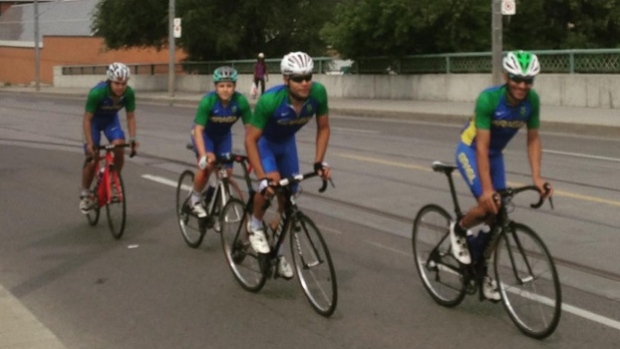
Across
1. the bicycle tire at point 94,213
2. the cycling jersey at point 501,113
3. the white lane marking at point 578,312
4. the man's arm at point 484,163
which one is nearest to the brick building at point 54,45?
the bicycle tire at point 94,213

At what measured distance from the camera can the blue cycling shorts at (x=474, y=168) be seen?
7.06 m

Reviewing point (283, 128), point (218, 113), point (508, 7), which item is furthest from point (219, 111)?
point (508, 7)

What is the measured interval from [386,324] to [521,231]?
114 centimetres

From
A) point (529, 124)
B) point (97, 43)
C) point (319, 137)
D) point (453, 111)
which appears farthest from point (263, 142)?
point (97, 43)

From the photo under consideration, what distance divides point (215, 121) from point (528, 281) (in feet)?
12.2

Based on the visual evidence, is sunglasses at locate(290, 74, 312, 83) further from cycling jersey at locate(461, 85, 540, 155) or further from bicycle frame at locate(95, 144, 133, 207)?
bicycle frame at locate(95, 144, 133, 207)

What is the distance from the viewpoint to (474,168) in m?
7.06

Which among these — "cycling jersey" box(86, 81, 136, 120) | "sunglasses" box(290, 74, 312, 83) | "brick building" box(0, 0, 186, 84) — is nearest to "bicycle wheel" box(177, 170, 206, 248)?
"cycling jersey" box(86, 81, 136, 120)

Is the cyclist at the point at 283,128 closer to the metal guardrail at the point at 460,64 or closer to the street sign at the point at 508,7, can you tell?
the street sign at the point at 508,7

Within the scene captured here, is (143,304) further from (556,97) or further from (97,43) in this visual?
(97,43)

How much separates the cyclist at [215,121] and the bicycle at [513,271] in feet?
7.79

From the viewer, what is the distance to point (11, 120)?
1188 inches

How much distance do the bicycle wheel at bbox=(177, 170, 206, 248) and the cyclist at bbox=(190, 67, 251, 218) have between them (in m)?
0.16

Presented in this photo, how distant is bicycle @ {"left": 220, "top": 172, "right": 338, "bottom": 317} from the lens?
7230mm
